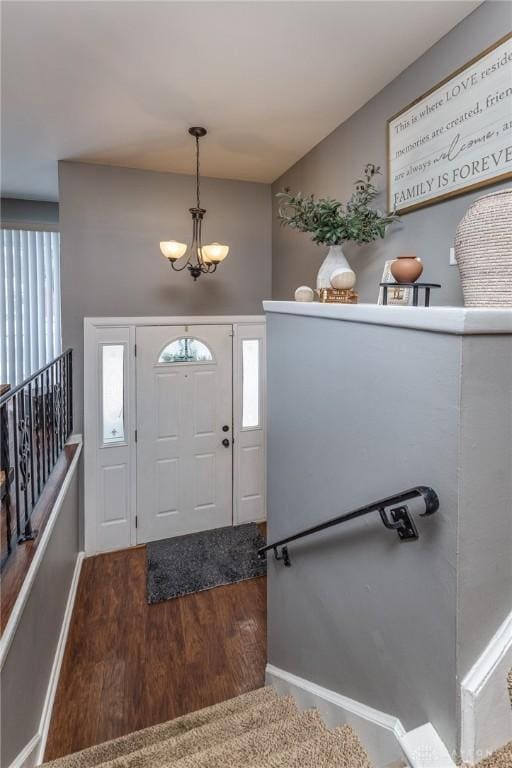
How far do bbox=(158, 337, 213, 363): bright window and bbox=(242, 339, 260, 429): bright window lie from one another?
428mm

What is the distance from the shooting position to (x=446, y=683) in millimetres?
1085

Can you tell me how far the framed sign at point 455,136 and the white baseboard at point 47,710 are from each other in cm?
325

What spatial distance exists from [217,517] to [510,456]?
3748 mm

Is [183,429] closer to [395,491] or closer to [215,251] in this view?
[215,251]

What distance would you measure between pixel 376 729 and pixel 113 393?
334cm

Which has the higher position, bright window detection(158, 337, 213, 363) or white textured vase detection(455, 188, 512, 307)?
white textured vase detection(455, 188, 512, 307)

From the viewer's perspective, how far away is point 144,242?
4.04 m

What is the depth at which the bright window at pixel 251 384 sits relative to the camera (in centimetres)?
453

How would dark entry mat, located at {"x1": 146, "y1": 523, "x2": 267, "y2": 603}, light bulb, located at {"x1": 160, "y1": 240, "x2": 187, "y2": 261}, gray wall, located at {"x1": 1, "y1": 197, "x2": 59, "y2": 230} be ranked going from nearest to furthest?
light bulb, located at {"x1": 160, "y1": 240, "x2": 187, "y2": 261} < dark entry mat, located at {"x1": 146, "y1": 523, "x2": 267, "y2": 603} < gray wall, located at {"x1": 1, "y1": 197, "x2": 59, "y2": 230}

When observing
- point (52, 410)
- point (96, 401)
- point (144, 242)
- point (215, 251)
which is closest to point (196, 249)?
point (144, 242)

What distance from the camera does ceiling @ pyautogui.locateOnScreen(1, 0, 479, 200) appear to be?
1950 millimetres

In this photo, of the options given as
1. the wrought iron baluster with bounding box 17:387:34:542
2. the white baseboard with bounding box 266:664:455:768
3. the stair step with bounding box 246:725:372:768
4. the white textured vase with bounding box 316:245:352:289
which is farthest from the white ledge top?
the wrought iron baluster with bounding box 17:387:34:542

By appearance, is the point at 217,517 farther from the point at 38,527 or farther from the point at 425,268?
the point at 425,268

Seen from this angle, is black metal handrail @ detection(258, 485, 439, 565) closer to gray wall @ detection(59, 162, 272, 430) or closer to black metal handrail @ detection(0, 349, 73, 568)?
black metal handrail @ detection(0, 349, 73, 568)
